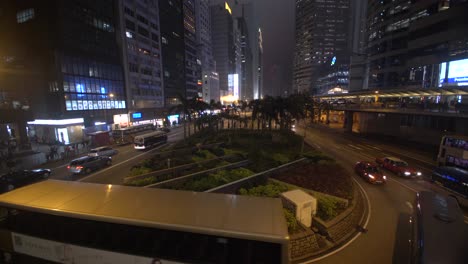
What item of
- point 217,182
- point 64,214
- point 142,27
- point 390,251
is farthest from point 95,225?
point 142,27

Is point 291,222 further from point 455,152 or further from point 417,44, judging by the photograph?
point 417,44

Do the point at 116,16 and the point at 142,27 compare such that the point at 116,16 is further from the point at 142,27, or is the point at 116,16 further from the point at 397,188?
the point at 397,188

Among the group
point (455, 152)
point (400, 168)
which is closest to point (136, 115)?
point (400, 168)

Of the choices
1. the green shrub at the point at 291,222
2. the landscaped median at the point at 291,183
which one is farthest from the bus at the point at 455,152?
the green shrub at the point at 291,222

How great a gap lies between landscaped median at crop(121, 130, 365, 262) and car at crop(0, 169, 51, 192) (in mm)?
9857

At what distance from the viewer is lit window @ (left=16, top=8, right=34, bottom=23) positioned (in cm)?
3922

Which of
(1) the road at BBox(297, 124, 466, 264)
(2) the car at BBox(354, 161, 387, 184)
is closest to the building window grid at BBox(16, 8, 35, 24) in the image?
(1) the road at BBox(297, 124, 466, 264)

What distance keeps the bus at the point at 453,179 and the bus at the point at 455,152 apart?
3.01 metres

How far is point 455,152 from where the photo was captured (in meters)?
19.0

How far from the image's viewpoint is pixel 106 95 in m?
48.3

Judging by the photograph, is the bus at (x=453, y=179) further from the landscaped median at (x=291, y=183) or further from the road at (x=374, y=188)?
the landscaped median at (x=291, y=183)

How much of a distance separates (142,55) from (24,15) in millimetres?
24048

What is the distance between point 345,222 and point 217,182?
845 cm

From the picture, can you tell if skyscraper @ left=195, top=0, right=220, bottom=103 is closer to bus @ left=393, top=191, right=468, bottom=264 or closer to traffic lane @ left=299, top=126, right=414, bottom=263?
traffic lane @ left=299, top=126, right=414, bottom=263
